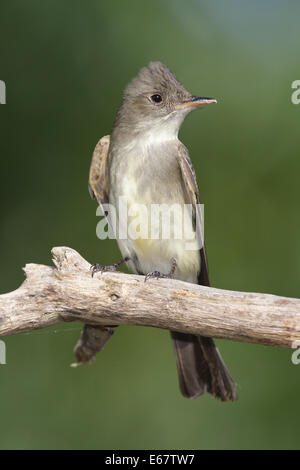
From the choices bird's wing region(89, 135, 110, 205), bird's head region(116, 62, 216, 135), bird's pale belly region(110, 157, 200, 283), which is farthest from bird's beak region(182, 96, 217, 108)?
bird's wing region(89, 135, 110, 205)

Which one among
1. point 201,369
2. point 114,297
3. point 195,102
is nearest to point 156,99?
point 195,102

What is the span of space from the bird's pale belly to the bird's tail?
457mm

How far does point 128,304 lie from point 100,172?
1.38 metres

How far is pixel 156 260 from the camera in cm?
400

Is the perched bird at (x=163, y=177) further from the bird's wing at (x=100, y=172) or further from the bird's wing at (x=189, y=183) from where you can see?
the bird's wing at (x=100, y=172)

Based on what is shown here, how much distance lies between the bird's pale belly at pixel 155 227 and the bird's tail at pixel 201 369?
18.0 inches

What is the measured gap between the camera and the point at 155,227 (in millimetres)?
3820

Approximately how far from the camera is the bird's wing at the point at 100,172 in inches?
168

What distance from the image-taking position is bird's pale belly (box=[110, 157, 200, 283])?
381 centimetres

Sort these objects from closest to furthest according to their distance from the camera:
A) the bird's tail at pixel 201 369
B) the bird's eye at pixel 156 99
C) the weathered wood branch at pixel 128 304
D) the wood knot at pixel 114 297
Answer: the weathered wood branch at pixel 128 304
the wood knot at pixel 114 297
the bird's tail at pixel 201 369
the bird's eye at pixel 156 99

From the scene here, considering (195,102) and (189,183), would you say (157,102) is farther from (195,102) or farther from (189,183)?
(189,183)

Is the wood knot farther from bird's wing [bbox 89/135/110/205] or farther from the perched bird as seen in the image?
bird's wing [bbox 89/135/110/205]

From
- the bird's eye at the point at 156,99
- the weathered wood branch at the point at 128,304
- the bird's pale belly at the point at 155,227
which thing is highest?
the bird's eye at the point at 156,99

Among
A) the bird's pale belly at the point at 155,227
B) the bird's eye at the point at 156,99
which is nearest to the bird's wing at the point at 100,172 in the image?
the bird's pale belly at the point at 155,227
